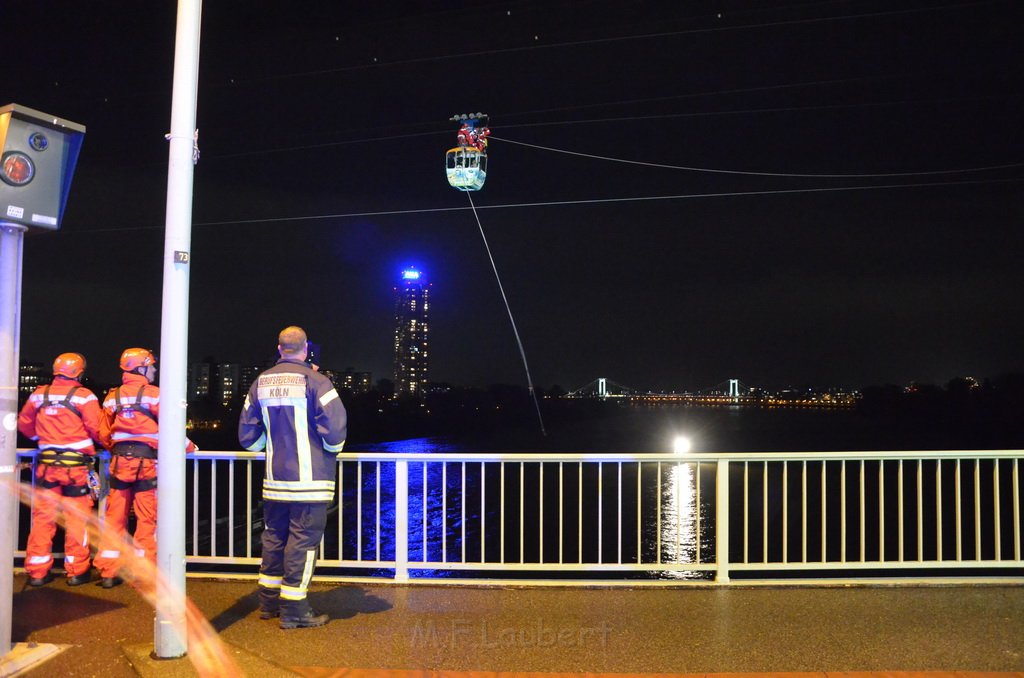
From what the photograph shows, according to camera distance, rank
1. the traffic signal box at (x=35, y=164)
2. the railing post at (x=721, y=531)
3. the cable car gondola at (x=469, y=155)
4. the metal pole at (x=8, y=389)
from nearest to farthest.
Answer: the traffic signal box at (x=35, y=164), the metal pole at (x=8, y=389), the railing post at (x=721, y=531), the cable car gondola at (x=469, y=155)

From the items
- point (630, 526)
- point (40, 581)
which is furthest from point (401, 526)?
point (630, 526)

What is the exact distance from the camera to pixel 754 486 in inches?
2010

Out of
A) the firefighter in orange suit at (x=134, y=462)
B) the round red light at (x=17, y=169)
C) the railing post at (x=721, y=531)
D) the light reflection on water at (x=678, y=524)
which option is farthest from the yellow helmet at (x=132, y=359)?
the light reflection on water at (x=678, y=524)

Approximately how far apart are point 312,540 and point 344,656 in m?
0.83

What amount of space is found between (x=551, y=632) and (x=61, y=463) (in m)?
4.06

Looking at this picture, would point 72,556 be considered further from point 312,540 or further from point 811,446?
point 811,446

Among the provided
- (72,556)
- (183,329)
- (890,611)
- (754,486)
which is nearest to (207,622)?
(72,556)

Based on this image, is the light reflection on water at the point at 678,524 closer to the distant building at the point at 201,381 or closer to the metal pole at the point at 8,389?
the metal pole at the point at 8,389

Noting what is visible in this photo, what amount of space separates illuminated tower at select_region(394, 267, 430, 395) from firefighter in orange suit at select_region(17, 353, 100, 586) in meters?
86.9

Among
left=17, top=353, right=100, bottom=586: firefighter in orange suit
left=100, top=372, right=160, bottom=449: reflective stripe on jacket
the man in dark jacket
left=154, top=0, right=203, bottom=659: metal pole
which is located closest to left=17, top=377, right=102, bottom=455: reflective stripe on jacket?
left=17, top=353, right=100, bottom=586: firefighter in orange suit

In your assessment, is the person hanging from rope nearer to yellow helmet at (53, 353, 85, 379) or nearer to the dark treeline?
yellow helmet at (53, 353, 85, 379)

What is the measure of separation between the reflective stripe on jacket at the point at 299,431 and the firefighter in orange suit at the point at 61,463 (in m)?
1.93

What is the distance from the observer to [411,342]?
121 metres

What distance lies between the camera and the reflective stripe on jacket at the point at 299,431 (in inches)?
199
